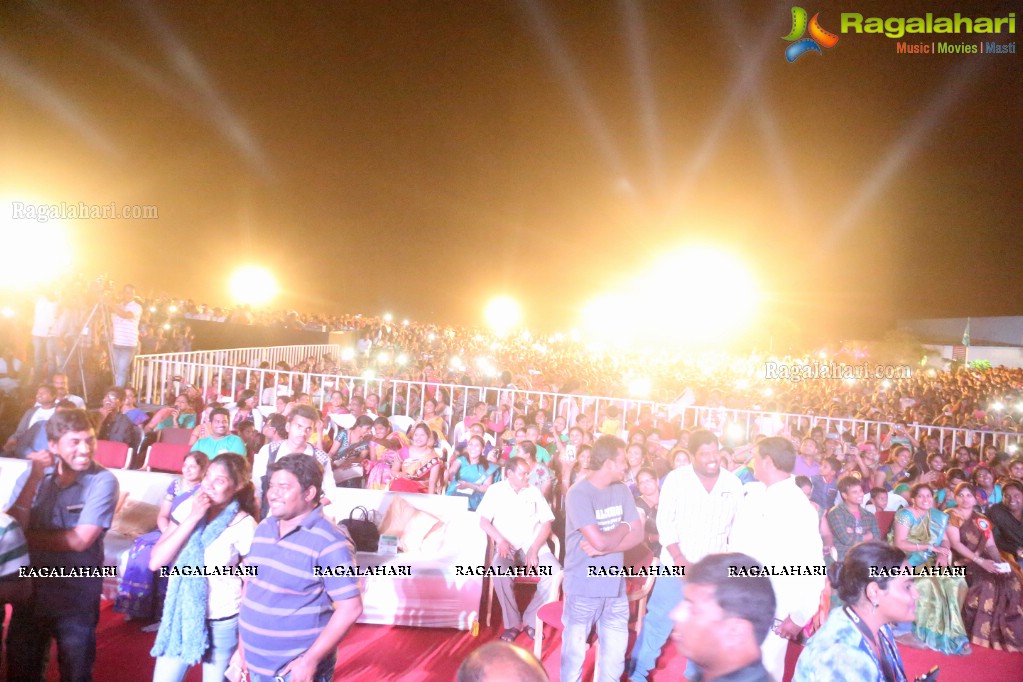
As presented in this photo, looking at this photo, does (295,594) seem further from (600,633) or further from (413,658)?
(413,658)

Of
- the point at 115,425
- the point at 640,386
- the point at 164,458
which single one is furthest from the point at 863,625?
the point at 640,386

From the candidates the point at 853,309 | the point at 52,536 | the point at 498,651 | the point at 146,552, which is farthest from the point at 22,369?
the point at 853,309

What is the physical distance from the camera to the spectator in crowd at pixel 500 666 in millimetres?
1848

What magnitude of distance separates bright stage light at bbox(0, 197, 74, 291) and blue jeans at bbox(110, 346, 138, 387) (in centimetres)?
299

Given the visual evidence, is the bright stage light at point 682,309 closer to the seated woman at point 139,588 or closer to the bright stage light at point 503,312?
the bright stage light at point 503,312

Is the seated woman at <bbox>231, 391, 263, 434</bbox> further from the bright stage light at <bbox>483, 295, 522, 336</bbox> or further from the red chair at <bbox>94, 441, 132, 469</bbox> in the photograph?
the bright stage light at <bbox>483, 295, 522, 336</bbox>

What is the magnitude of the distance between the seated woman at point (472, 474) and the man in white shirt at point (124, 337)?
20.7 ft

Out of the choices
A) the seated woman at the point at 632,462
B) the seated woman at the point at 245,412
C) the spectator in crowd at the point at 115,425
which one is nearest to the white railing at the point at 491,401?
the seated woman at the point at 245,412

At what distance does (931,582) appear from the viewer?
19.6ft

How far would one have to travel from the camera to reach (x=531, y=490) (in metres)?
5.68

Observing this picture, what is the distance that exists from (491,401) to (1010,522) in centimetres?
693

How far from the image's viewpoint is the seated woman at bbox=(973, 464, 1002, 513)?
289 inches

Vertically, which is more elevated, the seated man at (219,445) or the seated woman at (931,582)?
the seated man at (219,445)

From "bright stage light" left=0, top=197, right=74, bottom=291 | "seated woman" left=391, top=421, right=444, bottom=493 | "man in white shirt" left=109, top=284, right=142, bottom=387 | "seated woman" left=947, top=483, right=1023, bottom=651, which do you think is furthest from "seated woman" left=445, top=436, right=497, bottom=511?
"bright stage light" left=0, top=197, right=74, bottom=291
